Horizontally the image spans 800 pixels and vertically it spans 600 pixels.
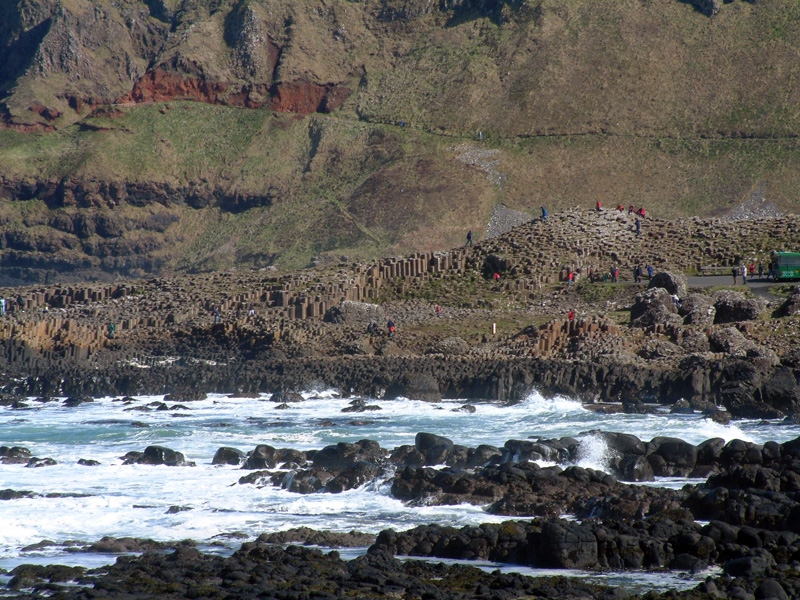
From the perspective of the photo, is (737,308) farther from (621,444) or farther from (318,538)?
(318,538)

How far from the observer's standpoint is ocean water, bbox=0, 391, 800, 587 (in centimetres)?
2683

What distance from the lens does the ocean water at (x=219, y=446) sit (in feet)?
88.0

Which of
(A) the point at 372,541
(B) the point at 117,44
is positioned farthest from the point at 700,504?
(B) the point at 117,44

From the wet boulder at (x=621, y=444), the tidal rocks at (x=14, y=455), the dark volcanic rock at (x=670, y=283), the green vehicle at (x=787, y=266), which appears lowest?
the tidal rocks at (x=14, y=455)

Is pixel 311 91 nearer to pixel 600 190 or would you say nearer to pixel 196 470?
pixel 600 190

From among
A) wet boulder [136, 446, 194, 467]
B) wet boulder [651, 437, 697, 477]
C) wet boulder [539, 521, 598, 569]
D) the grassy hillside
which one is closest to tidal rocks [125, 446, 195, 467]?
wet boulder [136, 446, 194, 467]

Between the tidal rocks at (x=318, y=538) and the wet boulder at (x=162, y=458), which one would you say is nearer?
the tidal rocks at (x=318, y=538)

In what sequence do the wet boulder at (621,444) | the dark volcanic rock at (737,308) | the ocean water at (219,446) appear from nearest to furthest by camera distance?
1. the ocean water at (219,446)
2. the wet boulder at (621,444)
3. the dark volcanic rock at (737,308)

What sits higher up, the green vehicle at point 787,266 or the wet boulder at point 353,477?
the green vehicle at point 787,266

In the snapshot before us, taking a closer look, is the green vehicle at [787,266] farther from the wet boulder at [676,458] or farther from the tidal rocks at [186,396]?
the wet boulder at [676,458]

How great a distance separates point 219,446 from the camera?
38.8m

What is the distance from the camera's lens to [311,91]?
142m

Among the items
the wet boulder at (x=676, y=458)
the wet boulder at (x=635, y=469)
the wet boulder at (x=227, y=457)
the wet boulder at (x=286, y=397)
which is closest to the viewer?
the wet boulder at (x=635, y=469)

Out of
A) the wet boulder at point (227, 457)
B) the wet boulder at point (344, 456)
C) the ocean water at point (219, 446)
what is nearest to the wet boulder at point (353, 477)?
the ocean water at point (219, 446)
